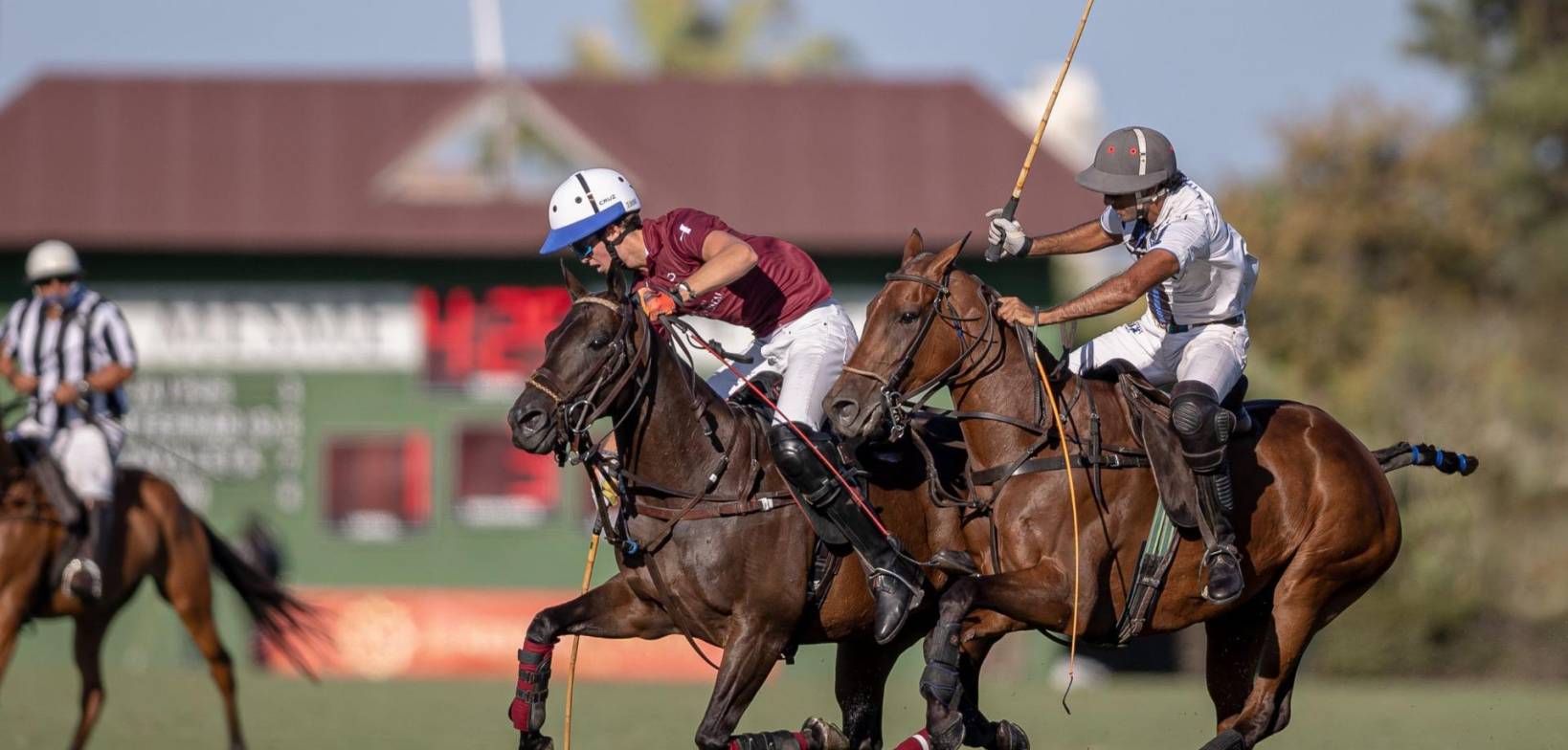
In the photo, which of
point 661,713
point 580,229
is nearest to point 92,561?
point 661,713

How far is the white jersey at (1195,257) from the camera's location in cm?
863

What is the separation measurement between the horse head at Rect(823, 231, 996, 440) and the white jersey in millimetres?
820

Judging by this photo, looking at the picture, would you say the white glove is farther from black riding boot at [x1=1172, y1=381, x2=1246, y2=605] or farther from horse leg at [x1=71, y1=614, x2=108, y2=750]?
horse leg at [x1=71, y1=614, x2=108, y2=750]

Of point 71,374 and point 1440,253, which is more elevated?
point 1440,253

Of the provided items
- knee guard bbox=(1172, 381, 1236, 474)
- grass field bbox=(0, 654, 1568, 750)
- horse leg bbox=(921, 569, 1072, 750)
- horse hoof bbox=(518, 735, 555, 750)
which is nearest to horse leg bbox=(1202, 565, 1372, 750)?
knee guard bbox=(1172, 381, 1236, 474)

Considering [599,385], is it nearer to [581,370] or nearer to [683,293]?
[581,370]

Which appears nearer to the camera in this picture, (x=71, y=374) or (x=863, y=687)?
(x=863, y=687)

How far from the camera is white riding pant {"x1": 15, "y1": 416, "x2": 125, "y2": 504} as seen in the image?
12.6 m

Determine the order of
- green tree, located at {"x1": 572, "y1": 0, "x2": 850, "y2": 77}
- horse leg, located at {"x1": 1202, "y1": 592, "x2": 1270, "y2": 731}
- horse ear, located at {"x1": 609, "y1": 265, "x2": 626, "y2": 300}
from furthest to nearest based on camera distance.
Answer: green tree, located at {"x1": 572, "y1": 0, "x2": 850, "y2": 77} → horse leg, located at {"x1": 1202, "y1": 592, "x2": 1270, "y2": 731} → horse ear, located at {"x1": 609, "y1": 265, "x2": 626, "y2": 300}

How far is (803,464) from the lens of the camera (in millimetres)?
8531

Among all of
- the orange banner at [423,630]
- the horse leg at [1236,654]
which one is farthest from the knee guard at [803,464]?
the orange banner at [423,630]

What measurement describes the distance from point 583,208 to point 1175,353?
8.81ft

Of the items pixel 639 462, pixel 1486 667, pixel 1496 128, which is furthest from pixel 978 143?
pixel 639 462

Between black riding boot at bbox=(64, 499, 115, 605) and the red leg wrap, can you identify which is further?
black riding boot at bbox=(64, 499, 115, 605)
